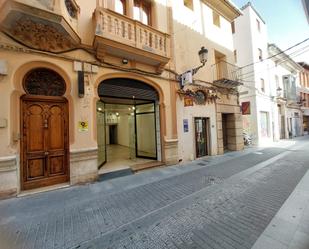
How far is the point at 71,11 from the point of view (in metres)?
5.16

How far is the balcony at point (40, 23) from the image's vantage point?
3.86m

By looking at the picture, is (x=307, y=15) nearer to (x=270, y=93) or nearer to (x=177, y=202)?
(x=177, y=202)

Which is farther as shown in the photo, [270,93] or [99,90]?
[270,93]

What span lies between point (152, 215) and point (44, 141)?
374 cm

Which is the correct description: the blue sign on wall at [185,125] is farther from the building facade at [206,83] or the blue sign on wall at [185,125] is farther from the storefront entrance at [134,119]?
the storefront entrance at [134,119]

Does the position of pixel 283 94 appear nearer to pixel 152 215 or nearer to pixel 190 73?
pixel 190 73

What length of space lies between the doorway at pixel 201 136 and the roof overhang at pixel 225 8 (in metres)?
6.88

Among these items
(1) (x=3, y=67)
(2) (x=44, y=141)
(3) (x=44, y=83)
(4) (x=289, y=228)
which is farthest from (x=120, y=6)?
(4) (x=289, y=228)

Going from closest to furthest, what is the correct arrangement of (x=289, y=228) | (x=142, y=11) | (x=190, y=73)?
1. (x=289, y=228)
2. (x=142, y=11)
3. (x=190, y=73)

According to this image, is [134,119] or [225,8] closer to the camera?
[134,119]

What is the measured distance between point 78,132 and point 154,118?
3595 mm

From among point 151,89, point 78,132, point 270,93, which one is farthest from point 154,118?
point 270,93

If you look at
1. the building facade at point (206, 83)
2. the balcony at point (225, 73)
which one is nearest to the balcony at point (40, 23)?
the building facade at point (206, 83)

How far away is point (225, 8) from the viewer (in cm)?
1056
